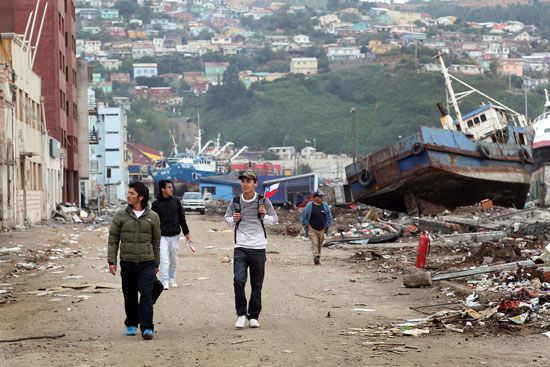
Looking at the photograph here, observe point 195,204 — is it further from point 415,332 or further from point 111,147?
point 415,332

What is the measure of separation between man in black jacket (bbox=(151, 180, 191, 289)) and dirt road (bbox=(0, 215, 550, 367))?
0.43 meters

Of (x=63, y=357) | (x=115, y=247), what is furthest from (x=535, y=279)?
(x=63, y=357)

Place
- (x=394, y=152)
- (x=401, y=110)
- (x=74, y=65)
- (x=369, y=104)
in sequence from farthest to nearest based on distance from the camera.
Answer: (x=369, y=104)
(x=401, y=110)
(x=74, y=65)
(x=394, y=152)

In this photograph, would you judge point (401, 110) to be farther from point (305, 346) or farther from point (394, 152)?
point (305, 346)

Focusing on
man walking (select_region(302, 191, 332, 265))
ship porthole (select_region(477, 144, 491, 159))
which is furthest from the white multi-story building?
man walking (select_region(302, 191, 332, 265))

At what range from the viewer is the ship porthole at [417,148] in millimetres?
40438

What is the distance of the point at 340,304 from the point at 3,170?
24.5 m

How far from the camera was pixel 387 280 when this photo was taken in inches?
739

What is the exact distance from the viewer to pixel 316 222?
74.5ft

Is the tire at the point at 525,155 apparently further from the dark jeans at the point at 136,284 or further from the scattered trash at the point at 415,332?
the dark jeans at the point at 136,284

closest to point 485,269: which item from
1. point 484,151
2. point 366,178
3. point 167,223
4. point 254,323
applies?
point 167,223

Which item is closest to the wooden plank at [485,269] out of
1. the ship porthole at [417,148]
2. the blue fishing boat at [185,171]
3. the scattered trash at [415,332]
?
the scattered trash at [415,332]

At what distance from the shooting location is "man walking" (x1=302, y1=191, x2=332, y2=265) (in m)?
22.6

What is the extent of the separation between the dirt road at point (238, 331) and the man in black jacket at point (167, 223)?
43 cm
